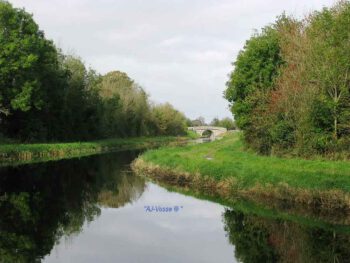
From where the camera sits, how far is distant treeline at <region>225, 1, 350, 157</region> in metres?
26.4

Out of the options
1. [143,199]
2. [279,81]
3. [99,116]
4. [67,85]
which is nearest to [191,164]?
[143,199]

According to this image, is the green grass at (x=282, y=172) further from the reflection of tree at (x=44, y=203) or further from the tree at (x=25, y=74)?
the tree at (x=25, y=74)

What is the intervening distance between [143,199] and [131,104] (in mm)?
65439

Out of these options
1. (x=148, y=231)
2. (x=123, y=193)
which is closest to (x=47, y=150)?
(x=123, y=193)

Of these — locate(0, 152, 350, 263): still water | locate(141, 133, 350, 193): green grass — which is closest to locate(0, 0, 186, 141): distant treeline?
locate(0, 152, 350, 263): still water

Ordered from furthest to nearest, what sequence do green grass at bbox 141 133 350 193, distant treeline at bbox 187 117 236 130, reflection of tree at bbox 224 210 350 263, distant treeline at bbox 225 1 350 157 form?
distant treeline at bbox 187 117 236 130, distant treeline at bbox 225 1 350 157, green grass at bbox 141 133 350 193, reflection of tree at bbox 224 210 350 263

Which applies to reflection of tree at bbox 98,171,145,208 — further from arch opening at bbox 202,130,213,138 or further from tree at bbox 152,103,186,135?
arch opening at bbox 202,130,213,138

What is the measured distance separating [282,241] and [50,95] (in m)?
50.5

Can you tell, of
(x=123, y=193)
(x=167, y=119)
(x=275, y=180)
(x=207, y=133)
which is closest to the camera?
(x=275, y=180)

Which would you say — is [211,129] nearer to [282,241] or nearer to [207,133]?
[207,133]

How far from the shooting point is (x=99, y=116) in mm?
74312

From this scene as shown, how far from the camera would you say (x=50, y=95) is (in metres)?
61.3

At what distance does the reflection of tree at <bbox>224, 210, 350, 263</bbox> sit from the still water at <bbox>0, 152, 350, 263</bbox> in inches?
1.1

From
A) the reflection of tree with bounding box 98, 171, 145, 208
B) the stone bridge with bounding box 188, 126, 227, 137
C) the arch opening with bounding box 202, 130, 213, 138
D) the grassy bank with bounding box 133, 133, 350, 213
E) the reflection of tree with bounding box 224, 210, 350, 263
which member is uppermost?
the stone bridge with bounding box 188, 126, 227, 137
